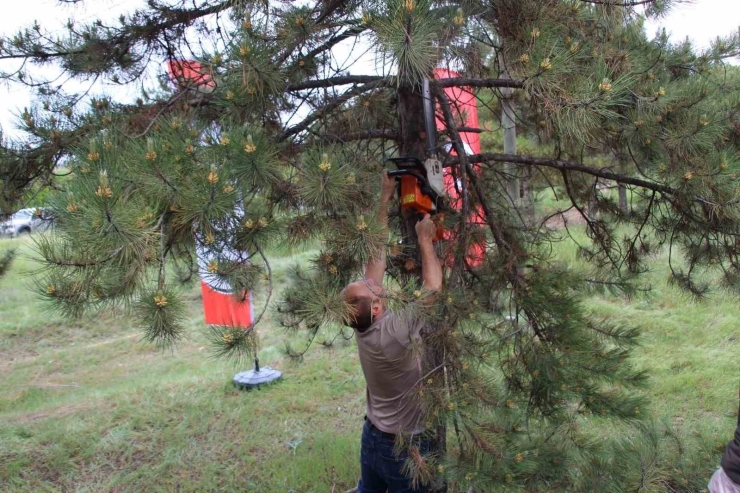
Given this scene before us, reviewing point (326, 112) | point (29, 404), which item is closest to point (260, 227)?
point (326, 112)

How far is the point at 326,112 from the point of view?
9.36ft

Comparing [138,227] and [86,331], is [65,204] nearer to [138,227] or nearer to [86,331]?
[138,227]

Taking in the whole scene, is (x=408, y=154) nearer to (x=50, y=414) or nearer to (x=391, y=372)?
(x=391, y=372)

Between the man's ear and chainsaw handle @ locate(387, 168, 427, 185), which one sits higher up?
chainsaw handle @ locate(387, 168, 427, 185)

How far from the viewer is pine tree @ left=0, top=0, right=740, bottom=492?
158 centimetres

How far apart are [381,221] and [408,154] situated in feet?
3.42

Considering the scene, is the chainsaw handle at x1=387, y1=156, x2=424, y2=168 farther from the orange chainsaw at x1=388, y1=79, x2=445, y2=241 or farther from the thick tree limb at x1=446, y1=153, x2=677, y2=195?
the thick tree limb at x1=446, y1=153, x2=677, y2=195

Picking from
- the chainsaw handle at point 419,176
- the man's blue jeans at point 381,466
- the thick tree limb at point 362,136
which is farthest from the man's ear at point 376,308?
the thick tree limb at point 362,136

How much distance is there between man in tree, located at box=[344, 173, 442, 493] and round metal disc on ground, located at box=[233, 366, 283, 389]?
2.98m

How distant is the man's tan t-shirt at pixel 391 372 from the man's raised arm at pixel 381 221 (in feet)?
0.76

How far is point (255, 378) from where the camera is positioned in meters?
5.82

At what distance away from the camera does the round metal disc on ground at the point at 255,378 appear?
18.9ft

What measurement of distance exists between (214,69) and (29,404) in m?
5.50

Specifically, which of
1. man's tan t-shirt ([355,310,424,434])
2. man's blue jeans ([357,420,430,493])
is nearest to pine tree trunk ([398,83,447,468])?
man's tan t-shirt ([355,310,424,434])
